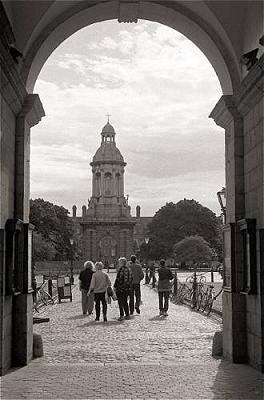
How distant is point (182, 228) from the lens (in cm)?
9525

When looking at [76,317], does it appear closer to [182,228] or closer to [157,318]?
[157,318]

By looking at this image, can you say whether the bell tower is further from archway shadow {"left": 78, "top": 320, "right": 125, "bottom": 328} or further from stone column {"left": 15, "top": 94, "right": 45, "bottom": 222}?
stone column {"left": 15, "top": 94, "right": 45, "bottom": 222}

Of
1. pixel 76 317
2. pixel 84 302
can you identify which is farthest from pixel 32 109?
pixel 84 302

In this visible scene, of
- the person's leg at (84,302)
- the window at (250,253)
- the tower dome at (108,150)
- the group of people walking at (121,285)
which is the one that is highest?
the tower dome at (108,150)

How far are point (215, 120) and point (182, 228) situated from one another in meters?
83.6

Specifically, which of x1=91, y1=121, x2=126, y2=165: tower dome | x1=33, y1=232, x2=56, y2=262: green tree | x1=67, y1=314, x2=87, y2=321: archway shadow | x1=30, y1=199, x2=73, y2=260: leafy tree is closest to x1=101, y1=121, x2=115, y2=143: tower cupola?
x1=91, y1=121, x2=126, y2=165: tower dome

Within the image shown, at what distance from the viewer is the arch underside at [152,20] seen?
1130cm

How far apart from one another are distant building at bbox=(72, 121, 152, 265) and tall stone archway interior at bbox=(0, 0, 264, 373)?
330ft

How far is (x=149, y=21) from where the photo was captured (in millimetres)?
12391

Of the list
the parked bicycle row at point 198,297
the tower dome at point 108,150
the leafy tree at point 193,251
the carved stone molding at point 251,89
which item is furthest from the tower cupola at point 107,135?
the carved stone molding at point 251,89

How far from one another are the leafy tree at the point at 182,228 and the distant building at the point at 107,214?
17583 millimetres

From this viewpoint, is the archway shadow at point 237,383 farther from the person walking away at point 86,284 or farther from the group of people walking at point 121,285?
the person walking away at point 86,284

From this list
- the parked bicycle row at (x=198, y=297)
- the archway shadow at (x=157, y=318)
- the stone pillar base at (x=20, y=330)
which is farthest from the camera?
the parked bicycle row at (x=198, y=297)

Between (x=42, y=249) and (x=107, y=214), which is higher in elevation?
(x=107, y=214)
